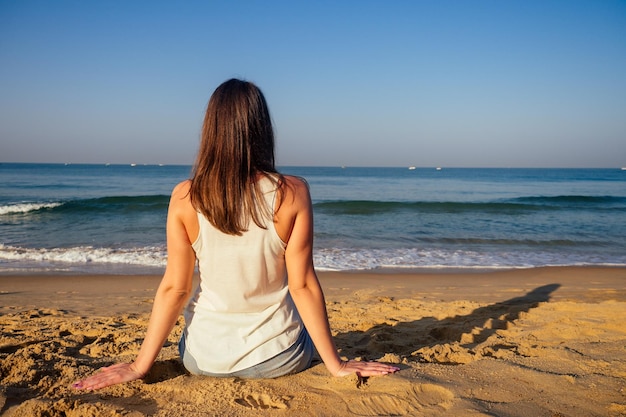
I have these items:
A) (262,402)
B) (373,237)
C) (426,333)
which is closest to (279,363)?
(262,402)

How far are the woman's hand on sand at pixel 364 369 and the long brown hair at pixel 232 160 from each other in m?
0.90

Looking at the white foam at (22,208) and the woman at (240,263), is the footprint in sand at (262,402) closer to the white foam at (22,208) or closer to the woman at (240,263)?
the woman at (240,263)

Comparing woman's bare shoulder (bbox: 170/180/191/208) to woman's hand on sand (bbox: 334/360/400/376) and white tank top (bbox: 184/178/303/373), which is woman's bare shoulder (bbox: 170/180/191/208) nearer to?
white tank top (bbox: 184/178/303/373)

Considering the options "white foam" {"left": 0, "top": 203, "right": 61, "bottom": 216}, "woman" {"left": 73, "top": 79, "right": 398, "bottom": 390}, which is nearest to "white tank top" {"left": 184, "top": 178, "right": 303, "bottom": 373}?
"woman" {"left": 73, "top": 79, "right": 398, "bottom": 390}

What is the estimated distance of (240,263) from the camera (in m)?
2.10

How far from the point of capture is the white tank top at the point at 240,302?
2.08m

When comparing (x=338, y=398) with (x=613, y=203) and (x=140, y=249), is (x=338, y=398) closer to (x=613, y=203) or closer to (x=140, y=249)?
(x=140, y=249)

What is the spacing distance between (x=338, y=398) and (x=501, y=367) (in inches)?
43.8

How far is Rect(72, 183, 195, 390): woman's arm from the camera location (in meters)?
2.09

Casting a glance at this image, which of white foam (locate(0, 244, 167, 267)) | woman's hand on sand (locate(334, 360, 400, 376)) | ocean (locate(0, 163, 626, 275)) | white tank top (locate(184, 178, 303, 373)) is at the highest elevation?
white tank top (locate(184, 178, 303, 373))

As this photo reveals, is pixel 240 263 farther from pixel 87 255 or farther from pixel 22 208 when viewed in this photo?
pixel 22 208

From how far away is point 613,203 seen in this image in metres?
22.8

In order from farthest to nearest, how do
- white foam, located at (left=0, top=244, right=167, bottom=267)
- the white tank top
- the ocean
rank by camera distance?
the ocean, white foam, located at (left=0, top=244, right=167, bottom=267), the white tank top


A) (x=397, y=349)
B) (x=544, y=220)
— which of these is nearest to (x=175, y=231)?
(x=397, y=349)
